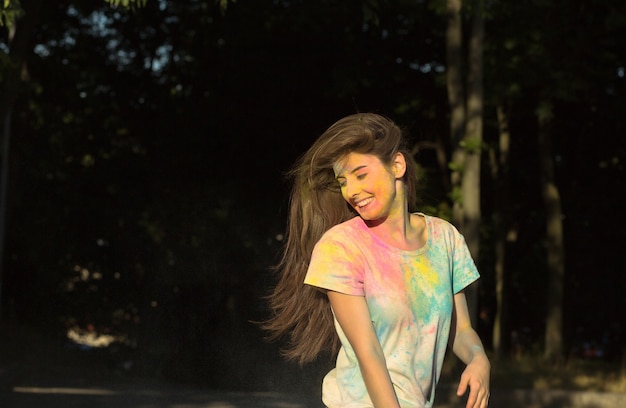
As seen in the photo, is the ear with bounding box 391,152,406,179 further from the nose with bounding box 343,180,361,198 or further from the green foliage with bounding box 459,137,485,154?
the green foliage with bounding box 459,137,485,154

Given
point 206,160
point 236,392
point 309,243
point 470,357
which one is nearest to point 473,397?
point 470,357

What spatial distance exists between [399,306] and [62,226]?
2612 cm

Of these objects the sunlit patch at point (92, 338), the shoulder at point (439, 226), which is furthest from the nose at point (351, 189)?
the sunlit patch at point (92, 338)

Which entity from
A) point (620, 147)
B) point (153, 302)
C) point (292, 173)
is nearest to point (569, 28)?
point (620, 147)

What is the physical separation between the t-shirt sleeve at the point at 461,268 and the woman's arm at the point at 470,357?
3cm

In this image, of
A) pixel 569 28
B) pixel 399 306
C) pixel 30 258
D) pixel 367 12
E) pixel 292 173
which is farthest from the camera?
pixel 30 258

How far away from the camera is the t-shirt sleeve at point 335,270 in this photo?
3438 mm

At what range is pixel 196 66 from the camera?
29.3 metres

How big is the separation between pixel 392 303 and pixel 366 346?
0.16 m

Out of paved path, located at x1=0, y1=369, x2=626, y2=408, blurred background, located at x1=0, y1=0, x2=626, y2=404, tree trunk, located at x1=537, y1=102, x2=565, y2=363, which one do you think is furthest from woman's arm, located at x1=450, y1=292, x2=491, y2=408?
tree trunk, located at x1=537, y1=102, x2=565, y2=363

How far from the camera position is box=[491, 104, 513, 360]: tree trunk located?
28531 millimetres

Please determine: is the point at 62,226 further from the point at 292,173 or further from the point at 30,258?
the point at 292,173

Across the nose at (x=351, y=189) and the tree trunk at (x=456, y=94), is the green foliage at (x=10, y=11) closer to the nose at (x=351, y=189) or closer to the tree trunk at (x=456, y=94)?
the tree trunk at (x=456, y=94)

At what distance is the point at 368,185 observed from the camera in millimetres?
3576
